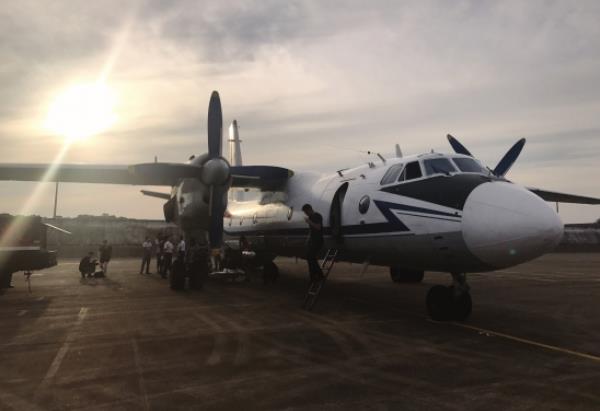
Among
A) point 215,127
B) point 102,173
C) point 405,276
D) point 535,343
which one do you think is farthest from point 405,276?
point 102,173

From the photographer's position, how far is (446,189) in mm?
8258

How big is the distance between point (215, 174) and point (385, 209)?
20.2 feet

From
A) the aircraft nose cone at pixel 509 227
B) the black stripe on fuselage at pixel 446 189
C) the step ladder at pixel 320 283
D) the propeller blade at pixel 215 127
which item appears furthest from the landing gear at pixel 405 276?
the aircraft nose cone at pixel 509 227

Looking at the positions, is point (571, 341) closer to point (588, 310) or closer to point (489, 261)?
point (489, 261)

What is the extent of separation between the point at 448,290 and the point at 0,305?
34.7ft

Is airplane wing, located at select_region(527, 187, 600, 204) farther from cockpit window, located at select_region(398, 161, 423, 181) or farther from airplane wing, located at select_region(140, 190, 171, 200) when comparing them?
airplane wing, located at select_region(140, 190, 171, 200)

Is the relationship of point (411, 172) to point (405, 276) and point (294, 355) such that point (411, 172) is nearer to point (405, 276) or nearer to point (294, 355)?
point (294, 355)

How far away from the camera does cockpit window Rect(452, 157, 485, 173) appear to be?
29.2ft

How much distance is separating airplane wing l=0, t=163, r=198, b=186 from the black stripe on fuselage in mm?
7736

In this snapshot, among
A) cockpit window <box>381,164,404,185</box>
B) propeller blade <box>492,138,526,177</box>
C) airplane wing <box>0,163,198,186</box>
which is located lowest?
cockpit window <box>381,164,404,185</box>

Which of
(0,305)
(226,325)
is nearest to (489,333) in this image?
(226,325)

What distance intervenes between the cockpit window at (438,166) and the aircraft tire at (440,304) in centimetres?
233

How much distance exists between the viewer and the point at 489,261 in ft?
24.2

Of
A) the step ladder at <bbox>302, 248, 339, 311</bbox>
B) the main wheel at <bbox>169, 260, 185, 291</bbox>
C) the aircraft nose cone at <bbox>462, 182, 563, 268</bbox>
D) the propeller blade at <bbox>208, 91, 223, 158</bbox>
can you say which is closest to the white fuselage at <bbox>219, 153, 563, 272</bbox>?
the aircraft nose cone at <bbox>462, 182, 563, 268</bbox>
